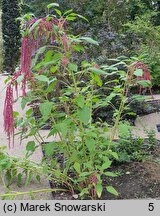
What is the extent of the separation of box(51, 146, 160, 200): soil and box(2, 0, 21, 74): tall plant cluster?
7685 mm

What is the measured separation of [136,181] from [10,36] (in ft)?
27.3

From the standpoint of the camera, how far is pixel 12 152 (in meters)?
3.39

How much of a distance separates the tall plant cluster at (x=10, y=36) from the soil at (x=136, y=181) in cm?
768

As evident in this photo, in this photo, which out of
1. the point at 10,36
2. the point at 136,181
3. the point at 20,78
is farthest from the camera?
the point at 10,36

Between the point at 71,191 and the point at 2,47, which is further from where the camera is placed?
the point at 2,47

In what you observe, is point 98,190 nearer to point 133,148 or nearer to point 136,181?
point 136,181

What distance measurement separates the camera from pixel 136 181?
2.67m

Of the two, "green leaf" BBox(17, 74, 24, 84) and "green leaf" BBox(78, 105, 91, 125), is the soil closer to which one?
"green leaf" BBox(78, 105, 91, 125)

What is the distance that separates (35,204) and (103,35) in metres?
3.67

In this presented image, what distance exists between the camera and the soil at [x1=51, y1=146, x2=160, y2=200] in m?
2.46

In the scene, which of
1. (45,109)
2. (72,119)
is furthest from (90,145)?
(45,109)

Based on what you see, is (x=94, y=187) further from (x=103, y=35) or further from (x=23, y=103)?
(x=103, y=35)

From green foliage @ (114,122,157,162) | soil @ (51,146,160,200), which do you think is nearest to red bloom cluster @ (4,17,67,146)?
soil @ (51,146,160,200)

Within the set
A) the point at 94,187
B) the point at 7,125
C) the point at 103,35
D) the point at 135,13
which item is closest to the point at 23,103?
the point at 7,125
